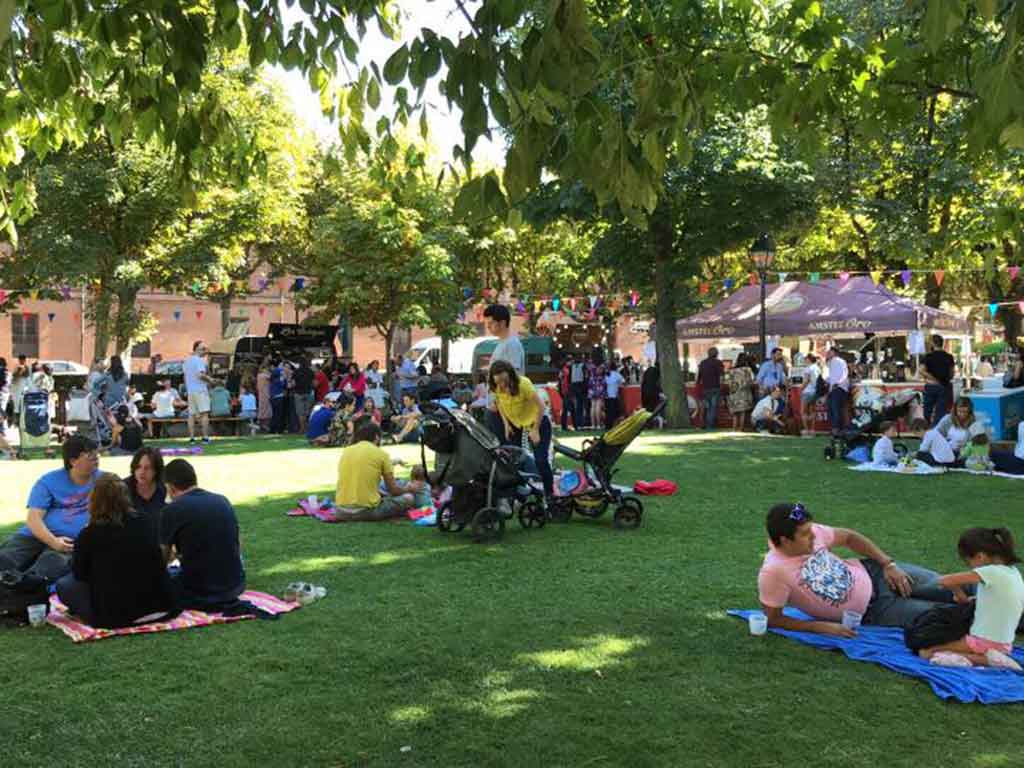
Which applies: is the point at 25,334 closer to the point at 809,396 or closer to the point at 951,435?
the point at 809,396

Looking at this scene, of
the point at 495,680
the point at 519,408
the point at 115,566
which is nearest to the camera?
the point at 495,680

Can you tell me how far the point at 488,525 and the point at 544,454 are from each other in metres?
1.00

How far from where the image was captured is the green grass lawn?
4016mm

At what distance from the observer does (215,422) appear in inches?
861

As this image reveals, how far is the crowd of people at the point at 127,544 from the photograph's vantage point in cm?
559

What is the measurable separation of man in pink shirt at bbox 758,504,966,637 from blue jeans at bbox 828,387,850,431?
496 inches

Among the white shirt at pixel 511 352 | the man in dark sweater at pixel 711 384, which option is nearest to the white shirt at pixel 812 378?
the man in dark sweater at pixel 711 384

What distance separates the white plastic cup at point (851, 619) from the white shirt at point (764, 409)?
47.5ft

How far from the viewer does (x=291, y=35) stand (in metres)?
5.24

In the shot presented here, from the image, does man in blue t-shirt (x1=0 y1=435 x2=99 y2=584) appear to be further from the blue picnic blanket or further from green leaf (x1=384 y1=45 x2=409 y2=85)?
the blue picnic blanket

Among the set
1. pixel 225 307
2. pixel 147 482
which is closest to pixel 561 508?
pixel 147 482

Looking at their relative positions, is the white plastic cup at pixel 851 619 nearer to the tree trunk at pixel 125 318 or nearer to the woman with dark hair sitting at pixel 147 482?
the woman with dark hair sitting at pixel 147 482

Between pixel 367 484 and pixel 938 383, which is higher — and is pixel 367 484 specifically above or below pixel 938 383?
below

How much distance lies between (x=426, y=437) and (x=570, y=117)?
4.95 m
